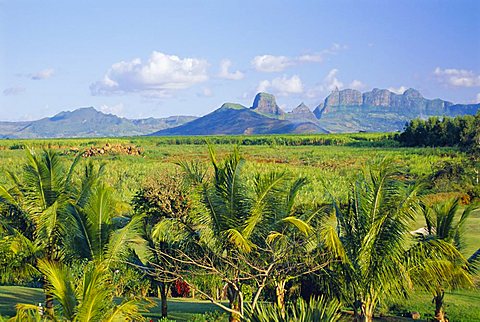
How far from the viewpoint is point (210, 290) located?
1672cm

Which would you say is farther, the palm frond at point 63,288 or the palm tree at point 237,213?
the palm tree at point 237,213

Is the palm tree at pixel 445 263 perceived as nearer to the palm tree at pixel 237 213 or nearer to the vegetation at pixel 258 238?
the vegetation at pixel 258 238

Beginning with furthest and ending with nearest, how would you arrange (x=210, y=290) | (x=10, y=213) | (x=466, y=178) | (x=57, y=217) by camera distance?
(x=466, y=178), (x=210, y=290), (x=10, y=213), (x=57, y=217)

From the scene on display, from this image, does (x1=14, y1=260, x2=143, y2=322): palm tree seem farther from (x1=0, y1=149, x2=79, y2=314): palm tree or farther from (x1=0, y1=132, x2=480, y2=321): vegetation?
(x1=0, y1=149, x2=79, y2=314): palm tree

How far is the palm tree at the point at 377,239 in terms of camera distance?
10836 millimetres

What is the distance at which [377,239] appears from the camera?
36.0 feet

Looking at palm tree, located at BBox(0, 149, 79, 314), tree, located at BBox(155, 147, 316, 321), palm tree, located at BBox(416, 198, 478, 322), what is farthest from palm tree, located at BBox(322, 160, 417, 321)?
palm tree, located at BBox(0, 149, 79, 314)

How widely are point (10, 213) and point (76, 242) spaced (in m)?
2.86

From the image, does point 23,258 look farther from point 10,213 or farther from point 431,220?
point 431,220

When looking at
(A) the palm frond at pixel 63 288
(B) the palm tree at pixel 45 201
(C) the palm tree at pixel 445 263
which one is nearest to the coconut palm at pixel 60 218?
(B) the palm tree at pixel 45 201

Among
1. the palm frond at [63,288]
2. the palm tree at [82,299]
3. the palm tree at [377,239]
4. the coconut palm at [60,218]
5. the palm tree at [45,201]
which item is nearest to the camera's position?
the palm tree at [82,299]

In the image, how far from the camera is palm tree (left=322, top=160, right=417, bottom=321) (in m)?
10.8

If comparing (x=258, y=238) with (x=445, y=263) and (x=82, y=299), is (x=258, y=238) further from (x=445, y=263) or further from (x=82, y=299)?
(x=82, y=299)

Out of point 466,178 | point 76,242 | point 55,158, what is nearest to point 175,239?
point 76,242
